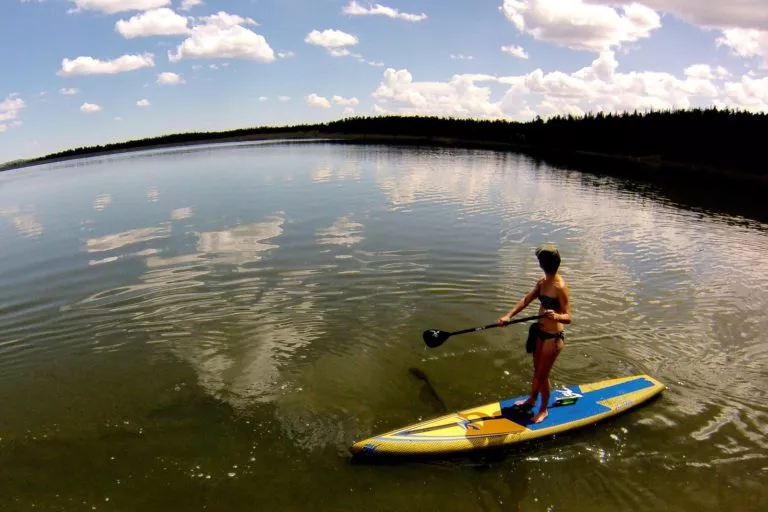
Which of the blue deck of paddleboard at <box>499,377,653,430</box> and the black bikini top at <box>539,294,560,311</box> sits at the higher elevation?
the black bikini top at <box>539,294,560,311</box>

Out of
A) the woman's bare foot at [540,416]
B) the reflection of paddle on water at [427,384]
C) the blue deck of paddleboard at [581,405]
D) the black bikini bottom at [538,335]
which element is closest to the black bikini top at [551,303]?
the black bikini bottom at [538,335]

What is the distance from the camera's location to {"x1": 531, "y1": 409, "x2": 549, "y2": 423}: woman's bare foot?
805 cm

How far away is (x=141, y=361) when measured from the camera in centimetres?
1088

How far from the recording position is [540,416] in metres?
8.11

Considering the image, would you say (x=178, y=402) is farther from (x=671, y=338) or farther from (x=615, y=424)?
(x=671, y=338)

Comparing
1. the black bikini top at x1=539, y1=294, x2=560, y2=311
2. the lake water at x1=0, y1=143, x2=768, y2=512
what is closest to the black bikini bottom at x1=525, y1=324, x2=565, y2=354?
the black bikini top at x1=539, y1=294, x2=560, y2=311

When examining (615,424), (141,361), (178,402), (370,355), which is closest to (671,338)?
(615,424)

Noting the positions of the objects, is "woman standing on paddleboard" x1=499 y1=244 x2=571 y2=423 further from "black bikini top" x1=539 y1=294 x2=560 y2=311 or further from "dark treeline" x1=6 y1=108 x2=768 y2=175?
"dark treeline" x1=6 y1=108 x2=768 y2=175

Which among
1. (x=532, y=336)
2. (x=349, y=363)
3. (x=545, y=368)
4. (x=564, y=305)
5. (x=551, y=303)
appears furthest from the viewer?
(x=349, y=363)

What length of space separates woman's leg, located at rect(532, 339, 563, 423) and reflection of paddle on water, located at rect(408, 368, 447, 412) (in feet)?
6.06

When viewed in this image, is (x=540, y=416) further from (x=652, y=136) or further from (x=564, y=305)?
(x=652, y=136)

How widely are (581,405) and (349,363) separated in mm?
4938

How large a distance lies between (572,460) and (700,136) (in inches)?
2491

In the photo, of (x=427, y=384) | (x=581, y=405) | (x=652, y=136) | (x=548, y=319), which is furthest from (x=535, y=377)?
(x=652, y=136)
